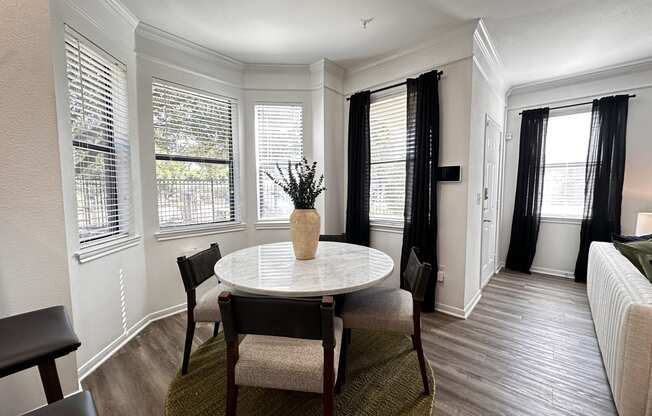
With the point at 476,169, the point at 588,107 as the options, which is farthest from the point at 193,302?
the point at 588,107

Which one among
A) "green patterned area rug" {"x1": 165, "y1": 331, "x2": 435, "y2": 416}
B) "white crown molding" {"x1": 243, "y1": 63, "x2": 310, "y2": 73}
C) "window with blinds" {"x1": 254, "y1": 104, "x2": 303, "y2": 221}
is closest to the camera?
"green patterned area rug" {"x1": 165, "y1": 331, "x2": 435, "y2": 416}

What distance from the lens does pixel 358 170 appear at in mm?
3311

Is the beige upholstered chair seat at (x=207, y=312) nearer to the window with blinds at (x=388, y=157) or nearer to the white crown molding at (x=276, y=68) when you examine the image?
the window with blinds at (x=388, y=157)

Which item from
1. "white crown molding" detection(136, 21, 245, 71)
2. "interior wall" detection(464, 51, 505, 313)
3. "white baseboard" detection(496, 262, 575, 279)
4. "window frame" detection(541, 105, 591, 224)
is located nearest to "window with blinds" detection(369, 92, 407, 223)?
"interior wall" detection(464, 51, 505, 313)

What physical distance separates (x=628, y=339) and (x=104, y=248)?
3316 mm

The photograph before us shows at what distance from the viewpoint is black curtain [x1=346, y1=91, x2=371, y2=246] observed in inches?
128

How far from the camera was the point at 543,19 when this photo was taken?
2.29 m

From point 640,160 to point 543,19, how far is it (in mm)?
2397

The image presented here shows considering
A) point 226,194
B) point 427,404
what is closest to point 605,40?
point 427,404

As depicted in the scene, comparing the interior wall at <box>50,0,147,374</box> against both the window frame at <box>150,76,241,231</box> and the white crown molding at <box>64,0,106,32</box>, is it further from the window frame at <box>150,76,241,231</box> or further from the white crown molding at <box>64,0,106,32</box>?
the window frame at <box>150,76,241,231</box>

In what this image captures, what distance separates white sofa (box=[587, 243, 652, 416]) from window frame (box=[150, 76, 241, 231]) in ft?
10.5

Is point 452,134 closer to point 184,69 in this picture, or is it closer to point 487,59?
point 487,59

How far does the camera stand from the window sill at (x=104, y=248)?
72.9 inches

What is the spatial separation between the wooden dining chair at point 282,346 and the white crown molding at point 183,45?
264cm
